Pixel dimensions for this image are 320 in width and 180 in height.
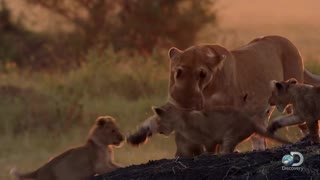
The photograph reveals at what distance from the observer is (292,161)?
331 inches

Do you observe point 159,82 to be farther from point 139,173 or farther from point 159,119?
point 139,173

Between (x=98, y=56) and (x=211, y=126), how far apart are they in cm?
1258

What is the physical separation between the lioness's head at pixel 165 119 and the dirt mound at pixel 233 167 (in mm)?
1127

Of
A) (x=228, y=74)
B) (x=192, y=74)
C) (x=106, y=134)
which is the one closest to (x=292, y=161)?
(x=192, y=74)

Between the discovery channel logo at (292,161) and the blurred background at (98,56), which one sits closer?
the discovery channel logo at (292,161)

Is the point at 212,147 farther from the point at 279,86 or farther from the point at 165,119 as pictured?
the point at 279,86

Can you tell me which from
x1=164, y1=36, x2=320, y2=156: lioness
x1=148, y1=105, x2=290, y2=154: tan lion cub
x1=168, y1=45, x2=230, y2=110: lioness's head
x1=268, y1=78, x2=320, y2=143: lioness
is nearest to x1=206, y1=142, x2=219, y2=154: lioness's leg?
x1=148, y1=105, x2=290, y2=154: tan lion cub

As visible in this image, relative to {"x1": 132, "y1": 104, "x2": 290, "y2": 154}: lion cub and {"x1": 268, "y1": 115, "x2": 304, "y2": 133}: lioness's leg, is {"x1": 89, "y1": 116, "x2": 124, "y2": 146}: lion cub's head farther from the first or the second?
{"x1": 268, "y1": 115, "x2": 304, "y2": 133}: lioness's leg

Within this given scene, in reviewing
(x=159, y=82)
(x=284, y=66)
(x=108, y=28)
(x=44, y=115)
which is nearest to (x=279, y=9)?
(x=108, y=28)

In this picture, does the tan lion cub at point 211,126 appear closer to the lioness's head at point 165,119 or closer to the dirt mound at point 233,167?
the lioness's head at point 165,119

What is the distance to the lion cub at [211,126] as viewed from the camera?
10.3m

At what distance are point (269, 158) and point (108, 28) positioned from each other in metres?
17.6

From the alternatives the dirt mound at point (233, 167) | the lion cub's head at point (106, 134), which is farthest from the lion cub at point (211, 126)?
the lion cub's head at point (106, 134)

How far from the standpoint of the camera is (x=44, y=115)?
17938 millimetres
